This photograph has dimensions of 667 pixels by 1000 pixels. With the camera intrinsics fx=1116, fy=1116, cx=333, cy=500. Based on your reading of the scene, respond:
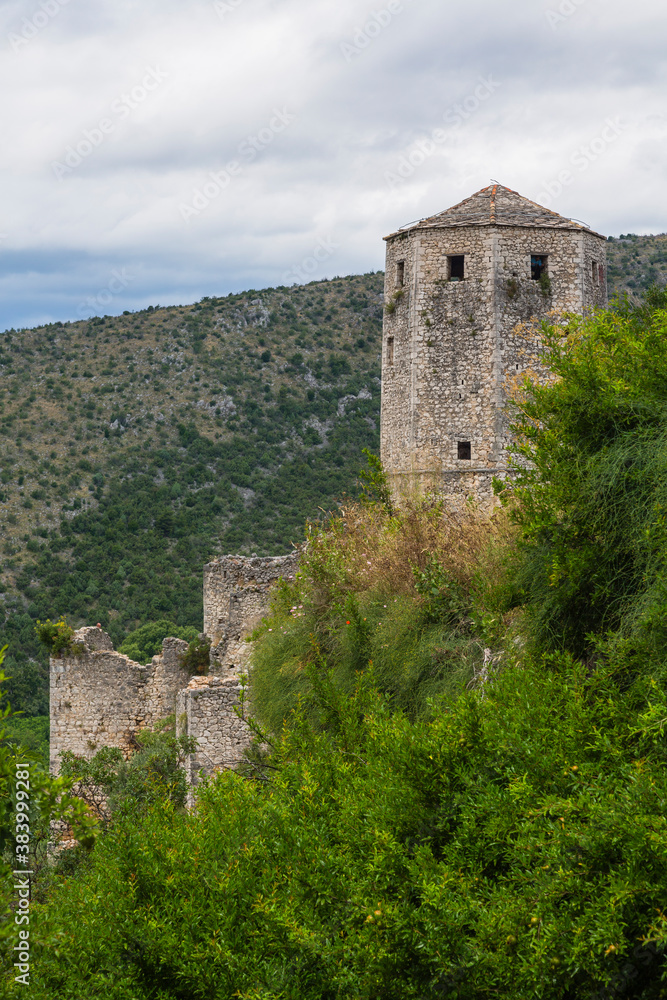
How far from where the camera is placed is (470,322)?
55.2 feet

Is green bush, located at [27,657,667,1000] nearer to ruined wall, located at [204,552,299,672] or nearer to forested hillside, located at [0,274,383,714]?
ruined wall, located at [204,552,299,672]

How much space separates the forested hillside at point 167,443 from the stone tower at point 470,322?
1628 centimetres

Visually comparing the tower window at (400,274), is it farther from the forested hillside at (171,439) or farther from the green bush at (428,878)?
the forested hillside at (171,439)

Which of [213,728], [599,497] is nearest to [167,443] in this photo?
[213,728]

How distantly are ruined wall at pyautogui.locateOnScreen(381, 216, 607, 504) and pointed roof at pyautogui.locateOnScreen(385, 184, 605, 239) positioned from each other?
77 mm

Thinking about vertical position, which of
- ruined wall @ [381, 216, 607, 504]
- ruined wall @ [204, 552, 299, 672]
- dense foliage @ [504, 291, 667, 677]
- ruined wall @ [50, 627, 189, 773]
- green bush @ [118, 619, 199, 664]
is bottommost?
green bush @ [118, 619, 199, 664]

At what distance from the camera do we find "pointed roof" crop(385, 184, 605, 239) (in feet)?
56.1

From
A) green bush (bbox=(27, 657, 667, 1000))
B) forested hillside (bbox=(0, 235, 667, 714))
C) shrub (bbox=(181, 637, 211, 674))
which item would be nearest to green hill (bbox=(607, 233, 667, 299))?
forested hillside (bbox=(0, 235, 667, 714))

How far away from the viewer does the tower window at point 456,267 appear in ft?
56.0

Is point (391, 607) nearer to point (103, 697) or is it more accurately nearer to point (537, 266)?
point (537, 266)

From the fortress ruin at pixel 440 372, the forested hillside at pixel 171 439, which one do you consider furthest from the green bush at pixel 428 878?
the forested hillside at pixel 171 439

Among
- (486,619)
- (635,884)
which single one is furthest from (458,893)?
(486,619)

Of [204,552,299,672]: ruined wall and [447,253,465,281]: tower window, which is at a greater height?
[447,253,465,281]: tower window

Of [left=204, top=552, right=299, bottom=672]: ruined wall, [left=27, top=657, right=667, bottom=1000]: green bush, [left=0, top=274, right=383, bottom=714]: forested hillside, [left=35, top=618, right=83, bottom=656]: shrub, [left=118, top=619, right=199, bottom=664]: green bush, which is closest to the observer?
[left=27, top=657, right=667, bottom=1000]: green bush
